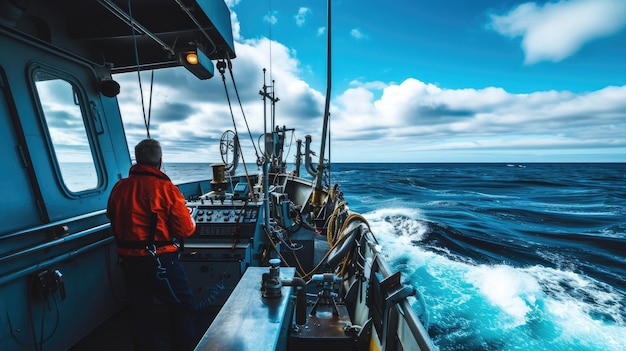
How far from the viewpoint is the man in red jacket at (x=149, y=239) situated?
2215 millimetres

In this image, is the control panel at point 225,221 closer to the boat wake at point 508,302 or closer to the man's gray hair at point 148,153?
the man's gray hair at point 148,153

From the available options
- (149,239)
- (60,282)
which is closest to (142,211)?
(149,239)

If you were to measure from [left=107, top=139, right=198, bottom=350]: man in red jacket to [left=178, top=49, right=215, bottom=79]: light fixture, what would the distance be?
1.48 meters

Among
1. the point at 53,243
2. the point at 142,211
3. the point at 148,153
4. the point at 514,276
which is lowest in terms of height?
the point at 514,276

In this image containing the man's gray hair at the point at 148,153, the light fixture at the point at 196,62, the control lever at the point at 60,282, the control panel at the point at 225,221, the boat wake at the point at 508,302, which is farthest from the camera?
the boat wake at the point at 508,302

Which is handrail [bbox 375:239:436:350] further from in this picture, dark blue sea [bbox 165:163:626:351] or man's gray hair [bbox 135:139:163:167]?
man's gray hair [bbox 135:139:163:167]

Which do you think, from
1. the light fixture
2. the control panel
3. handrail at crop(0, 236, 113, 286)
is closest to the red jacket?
handrail at crop(0, 236, 113, 286)

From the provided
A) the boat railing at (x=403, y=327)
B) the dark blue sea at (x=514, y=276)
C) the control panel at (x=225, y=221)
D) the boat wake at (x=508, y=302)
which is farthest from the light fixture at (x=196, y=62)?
the boat wake at (x=508, y=302)

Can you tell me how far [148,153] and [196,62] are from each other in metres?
1.58

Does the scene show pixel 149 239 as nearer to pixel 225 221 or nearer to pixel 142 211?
pixel 142 211

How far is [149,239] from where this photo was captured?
7.33ft

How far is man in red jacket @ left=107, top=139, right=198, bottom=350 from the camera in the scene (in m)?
2.21

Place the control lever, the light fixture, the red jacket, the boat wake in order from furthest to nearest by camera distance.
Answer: the boat wake < the light fixture < the control lever < the red jacket

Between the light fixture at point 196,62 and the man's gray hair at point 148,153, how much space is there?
1478 millimetres
